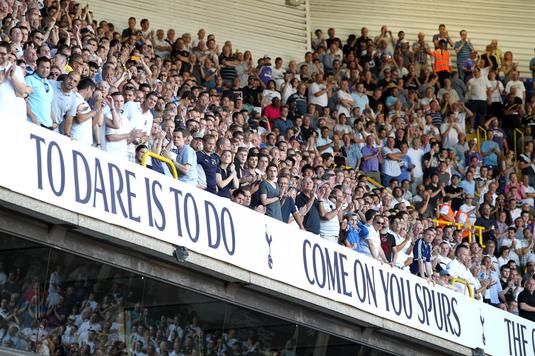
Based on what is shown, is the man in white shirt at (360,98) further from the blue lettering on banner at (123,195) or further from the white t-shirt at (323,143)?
the blue lettering on banner at (123,195)

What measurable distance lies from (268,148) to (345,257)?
8.12 feet

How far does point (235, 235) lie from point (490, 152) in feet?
35.7

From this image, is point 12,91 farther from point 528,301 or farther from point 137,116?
point 528,301

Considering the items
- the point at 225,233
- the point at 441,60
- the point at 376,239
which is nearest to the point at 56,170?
the point at 225,233

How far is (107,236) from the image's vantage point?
10.9 meters

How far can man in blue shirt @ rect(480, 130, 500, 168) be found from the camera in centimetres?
2227

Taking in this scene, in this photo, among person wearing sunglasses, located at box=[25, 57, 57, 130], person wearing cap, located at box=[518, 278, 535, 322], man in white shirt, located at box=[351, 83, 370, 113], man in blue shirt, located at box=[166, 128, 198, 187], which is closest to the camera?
person wearing sunglasses, located at box=[25, 57, 57, 130]

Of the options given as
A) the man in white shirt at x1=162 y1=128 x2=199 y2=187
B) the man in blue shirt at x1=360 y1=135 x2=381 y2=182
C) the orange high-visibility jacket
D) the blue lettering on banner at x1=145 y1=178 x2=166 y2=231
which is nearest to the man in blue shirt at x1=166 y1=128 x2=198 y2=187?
the man in white shirt at x1=162 y1=128 x2=199 y2=187

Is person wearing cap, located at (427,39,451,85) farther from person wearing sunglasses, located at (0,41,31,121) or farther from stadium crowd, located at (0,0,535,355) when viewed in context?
person wearing sunglasses, located at (0,41,31,121)

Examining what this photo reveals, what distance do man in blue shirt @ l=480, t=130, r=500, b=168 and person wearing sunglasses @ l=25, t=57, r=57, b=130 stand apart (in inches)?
480

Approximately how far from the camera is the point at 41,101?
1148 cm

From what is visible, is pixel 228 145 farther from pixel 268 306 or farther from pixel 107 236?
pixel 107 236

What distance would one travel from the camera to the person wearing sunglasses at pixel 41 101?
11391mm

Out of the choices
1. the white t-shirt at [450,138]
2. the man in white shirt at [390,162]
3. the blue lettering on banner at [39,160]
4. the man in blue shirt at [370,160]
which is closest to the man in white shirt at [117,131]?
the blue lettering on banner at [39,160]
